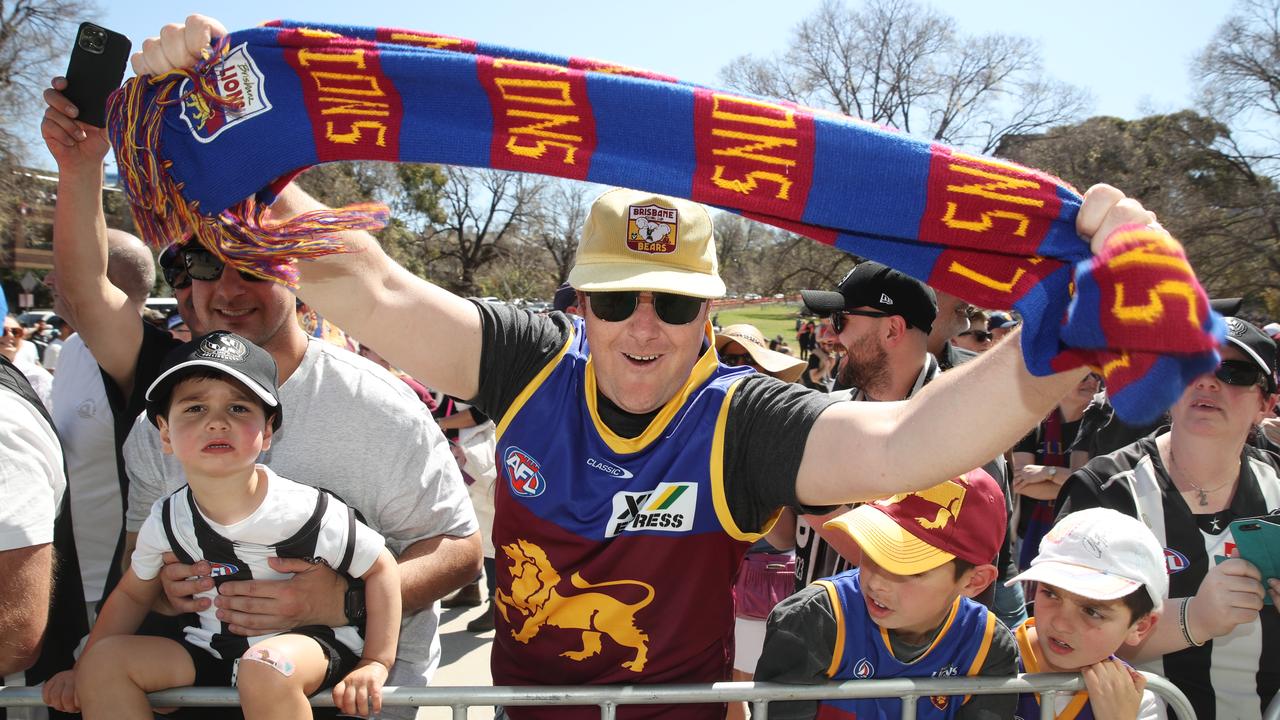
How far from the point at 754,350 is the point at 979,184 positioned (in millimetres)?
3418

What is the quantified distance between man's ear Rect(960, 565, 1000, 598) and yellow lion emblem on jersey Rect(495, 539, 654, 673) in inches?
40.1

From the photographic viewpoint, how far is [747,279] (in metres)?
48.5

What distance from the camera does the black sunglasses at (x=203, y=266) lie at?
2.60m

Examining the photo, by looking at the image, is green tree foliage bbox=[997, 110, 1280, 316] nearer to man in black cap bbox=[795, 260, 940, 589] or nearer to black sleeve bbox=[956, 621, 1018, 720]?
man in black cap bbox=[795, 260, 940, 589]

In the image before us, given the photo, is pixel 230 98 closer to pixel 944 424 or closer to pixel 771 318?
pixel 944 424

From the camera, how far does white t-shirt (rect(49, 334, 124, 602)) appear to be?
312cm

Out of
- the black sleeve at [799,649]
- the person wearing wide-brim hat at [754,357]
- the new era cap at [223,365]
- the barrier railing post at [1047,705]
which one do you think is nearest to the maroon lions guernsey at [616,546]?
the black sleeve at [799,649]

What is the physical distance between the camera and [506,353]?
2180mm

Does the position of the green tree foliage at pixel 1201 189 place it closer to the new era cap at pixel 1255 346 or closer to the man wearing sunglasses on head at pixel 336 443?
the new era cap at pixel 1255 346

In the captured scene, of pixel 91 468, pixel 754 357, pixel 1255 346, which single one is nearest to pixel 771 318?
pixel 754 357

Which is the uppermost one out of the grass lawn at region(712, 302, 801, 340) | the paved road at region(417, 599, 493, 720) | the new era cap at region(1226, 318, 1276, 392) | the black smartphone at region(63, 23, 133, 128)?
the black smartphone at region(63, 23, 133, 128)

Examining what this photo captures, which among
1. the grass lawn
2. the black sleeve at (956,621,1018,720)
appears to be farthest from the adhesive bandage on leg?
the grass lawn

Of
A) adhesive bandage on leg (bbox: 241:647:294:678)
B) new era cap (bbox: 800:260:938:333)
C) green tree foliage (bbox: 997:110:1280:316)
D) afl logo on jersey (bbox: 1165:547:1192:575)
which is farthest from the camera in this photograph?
green tree foliage (bbox: 997:110:1280:316)

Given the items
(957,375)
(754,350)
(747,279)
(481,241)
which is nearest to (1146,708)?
(957,375)
